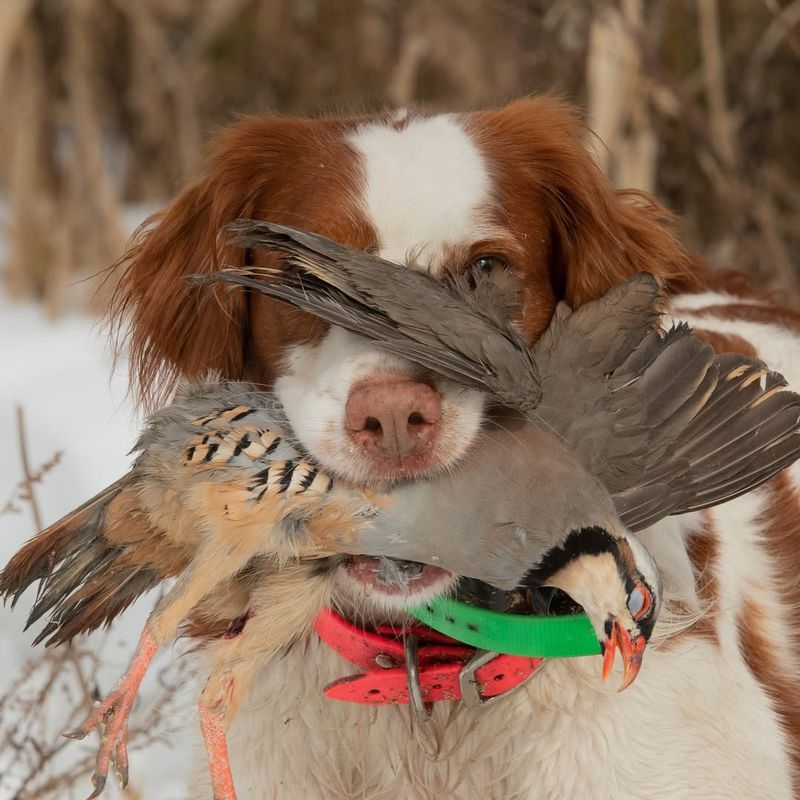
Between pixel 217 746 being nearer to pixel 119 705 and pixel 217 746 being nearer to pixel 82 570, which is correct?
pixel 119 705

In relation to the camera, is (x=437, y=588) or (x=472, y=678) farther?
(x=472, y=678)

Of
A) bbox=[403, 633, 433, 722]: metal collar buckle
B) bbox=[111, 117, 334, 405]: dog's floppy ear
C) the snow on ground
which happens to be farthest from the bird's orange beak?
the snow on ground

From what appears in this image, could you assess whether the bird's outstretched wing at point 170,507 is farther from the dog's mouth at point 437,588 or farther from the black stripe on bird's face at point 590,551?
the black stripe on bird's face at point 590,551

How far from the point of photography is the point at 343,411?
1.96 m

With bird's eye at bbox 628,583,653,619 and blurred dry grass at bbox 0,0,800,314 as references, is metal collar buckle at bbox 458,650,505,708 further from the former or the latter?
blurred dry grass at bbox 0,0,800,314

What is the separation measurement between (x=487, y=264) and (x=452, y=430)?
1.58 feet

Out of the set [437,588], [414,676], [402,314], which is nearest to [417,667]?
[414,676]

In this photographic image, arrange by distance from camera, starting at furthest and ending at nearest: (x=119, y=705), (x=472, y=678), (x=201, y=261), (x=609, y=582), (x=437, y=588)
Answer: (x=201, y=261)
(x=472, y=678)
(x=437, y=588)
(x=119, y=705)
(x=609, y=582)

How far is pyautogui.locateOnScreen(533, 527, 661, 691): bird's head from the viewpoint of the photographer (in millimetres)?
1776

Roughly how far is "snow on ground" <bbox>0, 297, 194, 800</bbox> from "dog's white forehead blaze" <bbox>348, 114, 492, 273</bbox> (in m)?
0.74

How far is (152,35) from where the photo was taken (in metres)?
7.47

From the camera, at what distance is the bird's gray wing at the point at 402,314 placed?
184 cm

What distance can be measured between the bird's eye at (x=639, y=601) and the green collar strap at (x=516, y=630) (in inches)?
6.5

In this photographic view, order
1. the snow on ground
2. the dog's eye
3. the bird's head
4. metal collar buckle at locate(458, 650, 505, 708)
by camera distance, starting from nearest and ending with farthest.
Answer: the bird's head → metal collar buckle at locate(458, 650, 505, 708) → the dog's eye → the snow on ground
